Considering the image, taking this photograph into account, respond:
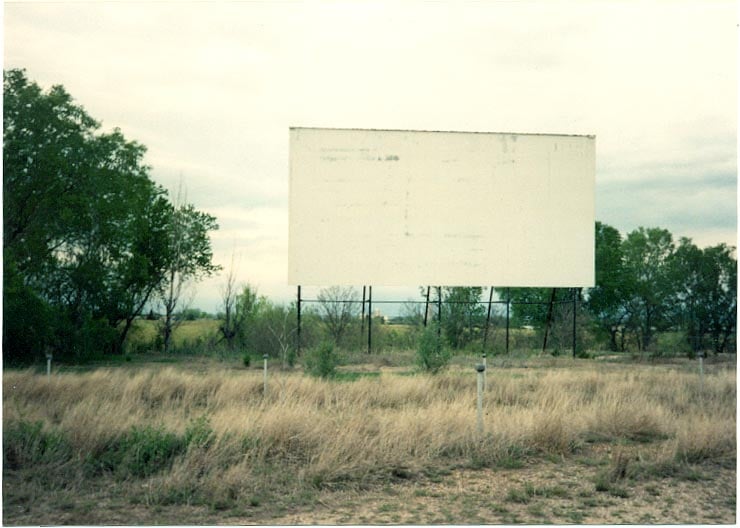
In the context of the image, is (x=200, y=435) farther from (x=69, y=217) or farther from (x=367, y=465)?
(x=69, y=217)

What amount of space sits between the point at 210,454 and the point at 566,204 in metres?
15.4

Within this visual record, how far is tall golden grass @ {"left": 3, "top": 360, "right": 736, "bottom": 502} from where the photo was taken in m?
6.49

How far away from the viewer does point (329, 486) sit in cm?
629

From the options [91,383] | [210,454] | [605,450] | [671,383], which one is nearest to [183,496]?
[210,454]

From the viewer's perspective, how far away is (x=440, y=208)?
64.4ft

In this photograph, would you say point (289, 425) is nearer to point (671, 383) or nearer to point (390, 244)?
point (671, 383)

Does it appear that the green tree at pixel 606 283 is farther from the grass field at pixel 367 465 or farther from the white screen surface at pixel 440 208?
the grass field at pixel 367 465

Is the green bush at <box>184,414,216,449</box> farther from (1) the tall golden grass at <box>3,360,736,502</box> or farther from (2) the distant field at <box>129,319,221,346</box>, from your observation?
(2) the distant field at <box>129,319,221,346</box>

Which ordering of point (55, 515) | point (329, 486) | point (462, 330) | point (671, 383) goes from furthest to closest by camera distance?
point (462, 330)
point (671, 383)
point (329, 486)
point (55, 515)

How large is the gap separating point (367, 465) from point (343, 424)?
116cm

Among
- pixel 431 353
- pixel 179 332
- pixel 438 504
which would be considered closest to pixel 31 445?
pixel 438 504

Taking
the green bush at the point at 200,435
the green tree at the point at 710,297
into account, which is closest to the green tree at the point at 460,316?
the green tree at the point at 710,297

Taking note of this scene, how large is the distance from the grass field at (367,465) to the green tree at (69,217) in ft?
32.1

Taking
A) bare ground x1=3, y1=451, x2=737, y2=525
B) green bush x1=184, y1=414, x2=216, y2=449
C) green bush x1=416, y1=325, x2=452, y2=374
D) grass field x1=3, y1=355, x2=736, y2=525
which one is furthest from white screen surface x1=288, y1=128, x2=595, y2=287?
bare ground x1=3, y1=451, x2=737, y2=525
